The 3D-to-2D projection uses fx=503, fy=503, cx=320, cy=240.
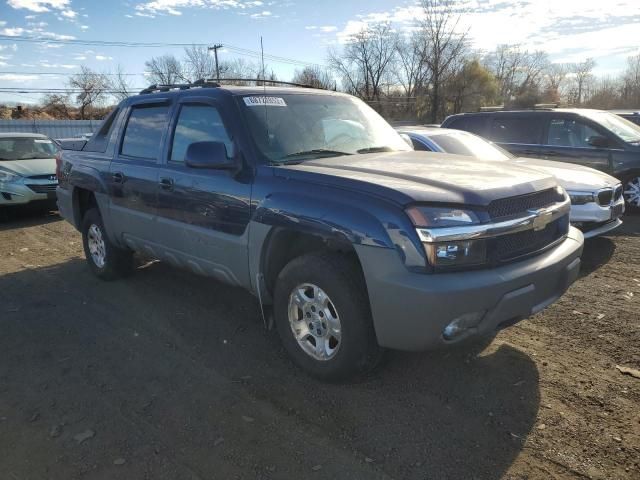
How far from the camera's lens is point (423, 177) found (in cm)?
314

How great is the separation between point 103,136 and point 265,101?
2.54 meters

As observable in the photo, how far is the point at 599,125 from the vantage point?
28.0 ft

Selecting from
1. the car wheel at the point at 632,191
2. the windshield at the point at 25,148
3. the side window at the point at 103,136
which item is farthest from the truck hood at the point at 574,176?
the windshield at the point at 25,148

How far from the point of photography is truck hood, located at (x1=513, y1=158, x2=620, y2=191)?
6227mm

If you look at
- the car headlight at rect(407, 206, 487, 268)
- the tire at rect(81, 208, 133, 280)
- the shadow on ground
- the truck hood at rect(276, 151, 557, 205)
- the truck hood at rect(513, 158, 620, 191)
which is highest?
the truck hood at rect(276, 151, 557, 205)

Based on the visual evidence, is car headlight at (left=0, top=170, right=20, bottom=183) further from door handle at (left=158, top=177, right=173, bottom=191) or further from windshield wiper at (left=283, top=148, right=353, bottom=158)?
windshield wiper at (left=283, top=148, right=353, bottom=158)

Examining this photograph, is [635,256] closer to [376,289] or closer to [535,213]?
[535,213]

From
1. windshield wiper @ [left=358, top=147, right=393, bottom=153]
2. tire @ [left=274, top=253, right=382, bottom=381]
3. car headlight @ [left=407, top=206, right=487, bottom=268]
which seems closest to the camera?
car headlight @ [left=407, top=206, right=487, bottom=268]

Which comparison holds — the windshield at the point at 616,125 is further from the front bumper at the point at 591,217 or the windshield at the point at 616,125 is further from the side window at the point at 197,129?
the side window at the point at 197,129

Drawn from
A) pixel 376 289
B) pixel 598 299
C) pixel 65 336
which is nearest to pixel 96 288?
pixel 65 336

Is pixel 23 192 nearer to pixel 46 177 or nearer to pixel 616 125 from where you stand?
pixel 46 177

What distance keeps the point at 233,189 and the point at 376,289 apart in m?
1.42

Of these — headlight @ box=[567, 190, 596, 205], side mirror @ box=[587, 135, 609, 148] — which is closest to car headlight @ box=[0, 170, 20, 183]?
headlight @ box=[567, 190, 596, 205]

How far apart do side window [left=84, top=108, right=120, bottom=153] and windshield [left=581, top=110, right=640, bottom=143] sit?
7.57 meters
